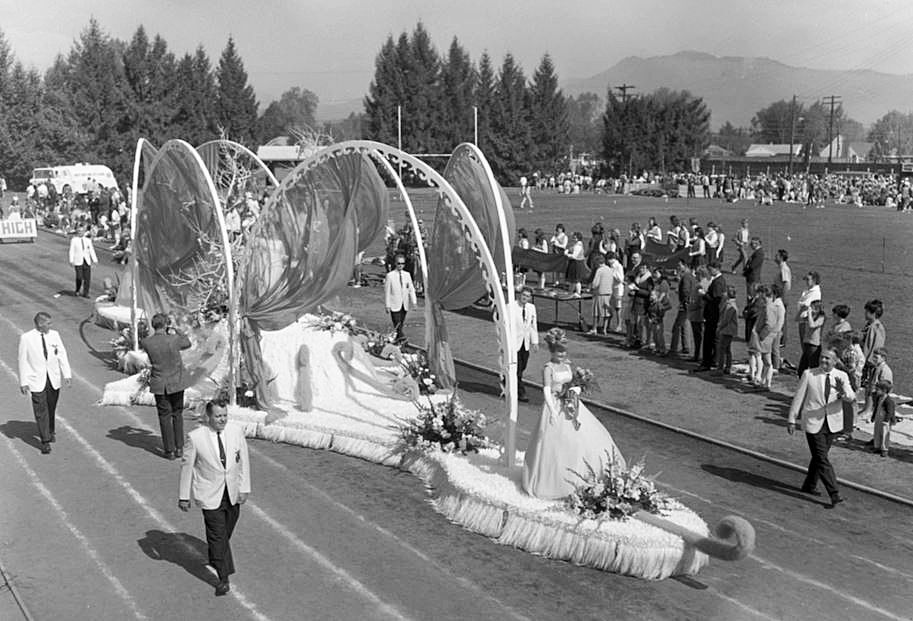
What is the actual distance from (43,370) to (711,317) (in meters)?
11.7

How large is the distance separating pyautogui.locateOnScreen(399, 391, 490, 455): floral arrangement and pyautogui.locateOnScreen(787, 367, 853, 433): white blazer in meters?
4.00

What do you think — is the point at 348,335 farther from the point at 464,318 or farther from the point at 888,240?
the point at 888,240

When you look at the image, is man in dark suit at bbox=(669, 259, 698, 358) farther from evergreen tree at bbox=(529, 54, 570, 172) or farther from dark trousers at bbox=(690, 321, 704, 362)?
evergreen tree at bbox=(529, 54, 570, 172)

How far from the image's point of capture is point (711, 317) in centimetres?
1845

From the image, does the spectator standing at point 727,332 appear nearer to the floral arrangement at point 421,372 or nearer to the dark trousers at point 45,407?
the floral arrangement at point 421,372

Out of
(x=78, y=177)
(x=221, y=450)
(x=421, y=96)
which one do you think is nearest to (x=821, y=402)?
(x=221, y=450)

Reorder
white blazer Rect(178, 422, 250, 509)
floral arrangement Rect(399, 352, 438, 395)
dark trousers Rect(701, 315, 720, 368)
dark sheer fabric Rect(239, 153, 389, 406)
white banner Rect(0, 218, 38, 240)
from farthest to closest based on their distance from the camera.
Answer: white banner Rect(0, 218, 38, 240) → dark trousers Rect(701, 315, 720, 368) → floral arrangement Rect(399, 352, 438, 395) → dark sheer fabric Rect(239, 153, 389, 406) → white blazer Rect(178, 422, 250, 509)

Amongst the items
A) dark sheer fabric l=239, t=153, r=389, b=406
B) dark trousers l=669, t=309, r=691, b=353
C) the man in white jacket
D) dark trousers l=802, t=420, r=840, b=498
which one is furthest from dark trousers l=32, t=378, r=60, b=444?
dark trousers l=669, t=309, r=691, b=353

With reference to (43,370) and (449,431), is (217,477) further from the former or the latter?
(43,370)

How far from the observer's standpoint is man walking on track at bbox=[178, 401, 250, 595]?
360 inches

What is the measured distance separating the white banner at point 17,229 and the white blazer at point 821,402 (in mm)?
35014

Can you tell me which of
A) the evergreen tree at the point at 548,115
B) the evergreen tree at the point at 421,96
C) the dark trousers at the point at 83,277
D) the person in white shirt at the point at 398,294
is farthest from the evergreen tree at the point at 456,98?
the person in white shirt at the point at 398,294

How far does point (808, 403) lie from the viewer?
39.6 ft

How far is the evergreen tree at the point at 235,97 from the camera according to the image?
80938 millimetres
